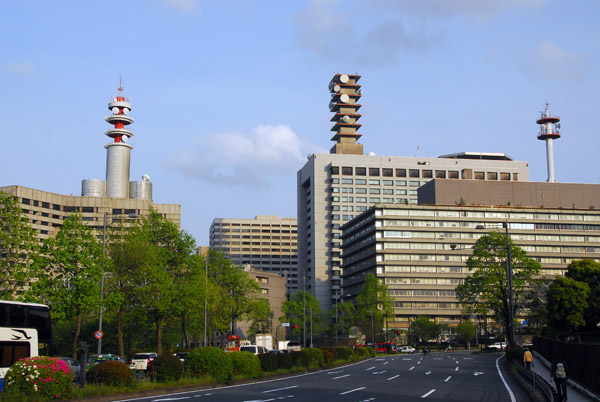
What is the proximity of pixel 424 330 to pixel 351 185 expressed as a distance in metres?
64.2

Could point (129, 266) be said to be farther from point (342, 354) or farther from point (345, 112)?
point (345, 112)

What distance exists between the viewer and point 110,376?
2486cm

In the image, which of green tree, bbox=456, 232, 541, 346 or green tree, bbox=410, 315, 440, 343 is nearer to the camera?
green tree, bbox=456, 232, 541, 346

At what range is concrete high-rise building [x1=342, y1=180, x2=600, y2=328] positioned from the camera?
13400 centimetres

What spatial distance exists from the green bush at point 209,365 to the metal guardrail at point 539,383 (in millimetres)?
14481

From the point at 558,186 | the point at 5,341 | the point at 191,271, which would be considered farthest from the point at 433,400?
the point at 558,186

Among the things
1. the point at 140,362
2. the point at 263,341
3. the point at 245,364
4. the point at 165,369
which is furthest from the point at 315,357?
the point at 263,341

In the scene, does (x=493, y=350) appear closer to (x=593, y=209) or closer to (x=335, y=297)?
(x=593, y=209)

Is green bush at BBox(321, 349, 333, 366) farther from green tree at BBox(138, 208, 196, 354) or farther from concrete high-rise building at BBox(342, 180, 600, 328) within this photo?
concrete high-rise building at BBox(342, 180, 600, 328)

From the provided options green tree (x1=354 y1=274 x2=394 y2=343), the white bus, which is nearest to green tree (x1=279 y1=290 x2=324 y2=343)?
green tree (x1=354 y1=274 x2=394 y2=343)

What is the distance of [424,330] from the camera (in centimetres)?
11719

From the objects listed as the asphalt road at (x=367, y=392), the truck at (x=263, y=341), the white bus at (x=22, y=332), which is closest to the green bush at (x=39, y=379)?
the asphalt road at (x=367, y=392)

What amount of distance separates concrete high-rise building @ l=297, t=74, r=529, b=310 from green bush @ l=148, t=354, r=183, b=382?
142374 millimetres

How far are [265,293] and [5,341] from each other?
401 ft
